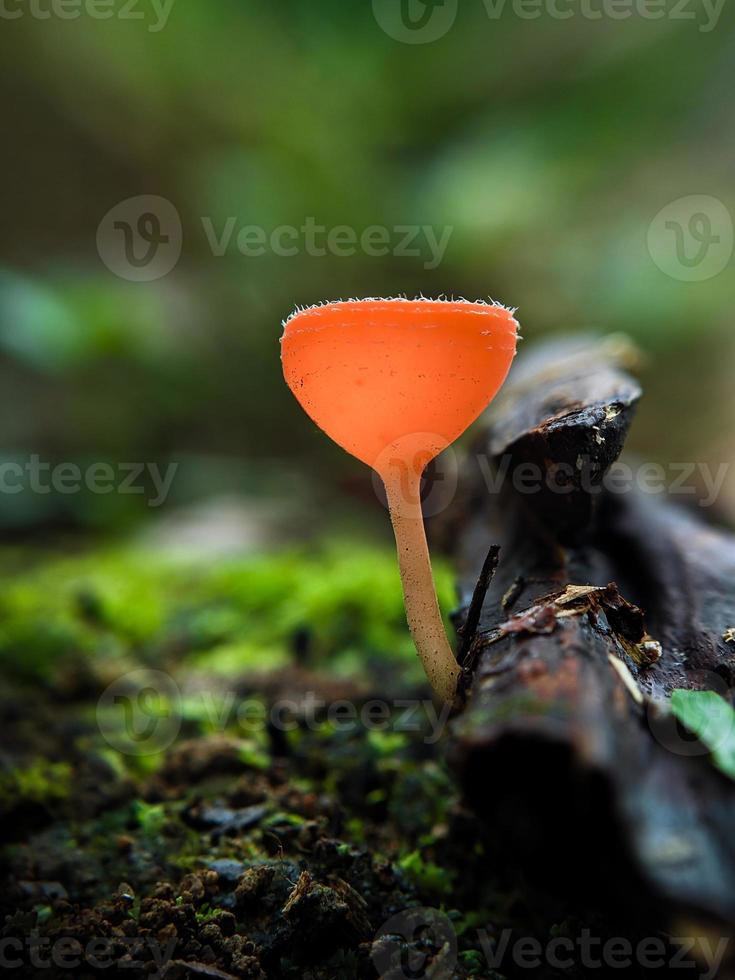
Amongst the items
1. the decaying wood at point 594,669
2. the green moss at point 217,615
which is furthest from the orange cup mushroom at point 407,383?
the green moss at point 217,615

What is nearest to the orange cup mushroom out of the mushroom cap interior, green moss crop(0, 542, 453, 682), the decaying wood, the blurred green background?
the mushroom cap interior

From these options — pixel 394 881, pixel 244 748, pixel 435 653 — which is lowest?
pixel 394 881

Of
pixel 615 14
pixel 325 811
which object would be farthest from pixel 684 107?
pixel 325 811

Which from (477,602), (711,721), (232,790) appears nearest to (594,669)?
(711,721)

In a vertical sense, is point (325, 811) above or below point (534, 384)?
below

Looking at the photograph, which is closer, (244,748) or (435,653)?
(435,653)

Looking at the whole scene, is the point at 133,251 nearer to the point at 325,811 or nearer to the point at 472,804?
the point at 325,811

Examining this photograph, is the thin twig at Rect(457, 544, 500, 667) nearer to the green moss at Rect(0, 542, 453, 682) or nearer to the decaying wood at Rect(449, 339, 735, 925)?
the decaying wood at Rect(449, 339, 735, 925)

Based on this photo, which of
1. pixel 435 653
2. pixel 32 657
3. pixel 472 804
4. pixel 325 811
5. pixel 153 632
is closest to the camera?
pixel 472 804

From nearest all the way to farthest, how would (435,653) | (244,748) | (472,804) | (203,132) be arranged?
(472,804) < (435,653) < (244,748) < (203,132)
